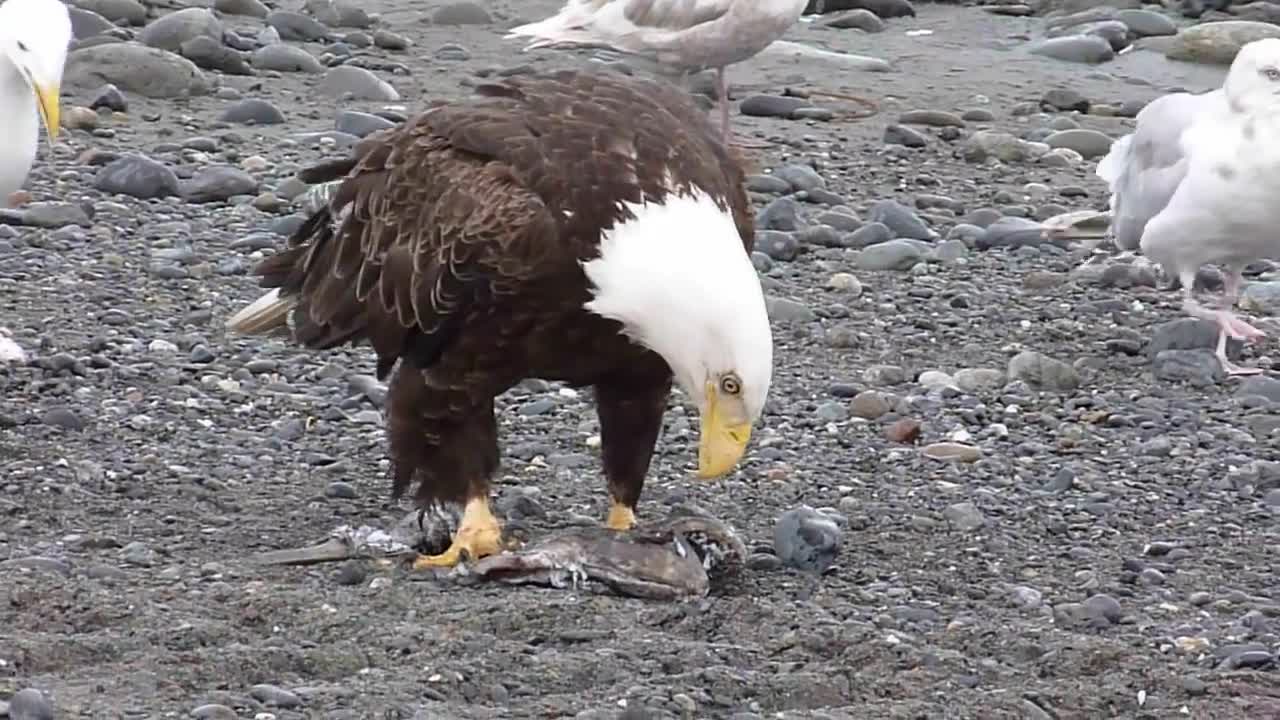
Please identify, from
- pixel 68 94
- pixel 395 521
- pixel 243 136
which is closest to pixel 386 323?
pixel 395 521

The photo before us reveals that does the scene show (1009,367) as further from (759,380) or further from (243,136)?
(243,136)

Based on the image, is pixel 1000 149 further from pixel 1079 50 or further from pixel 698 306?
pixel 698 306

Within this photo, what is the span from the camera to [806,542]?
6410mm

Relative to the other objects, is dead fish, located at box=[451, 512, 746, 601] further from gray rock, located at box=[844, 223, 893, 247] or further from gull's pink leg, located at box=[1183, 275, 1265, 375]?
gray rock, located at box=[844, 223, 893, 247]

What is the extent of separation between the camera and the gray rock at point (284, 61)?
13055mm

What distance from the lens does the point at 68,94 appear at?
11.9 metres

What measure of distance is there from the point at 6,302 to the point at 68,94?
351 cm

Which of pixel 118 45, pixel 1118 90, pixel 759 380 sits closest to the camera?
pixel 759 380

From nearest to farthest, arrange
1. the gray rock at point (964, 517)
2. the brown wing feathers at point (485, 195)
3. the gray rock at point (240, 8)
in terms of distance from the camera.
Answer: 1. the brown wing feathers at point (485, 195)
2. the gray rock at point (964, 517)
3. the gray rock at point (240, 8)

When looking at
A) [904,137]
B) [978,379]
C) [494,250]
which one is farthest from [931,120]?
[494,250]

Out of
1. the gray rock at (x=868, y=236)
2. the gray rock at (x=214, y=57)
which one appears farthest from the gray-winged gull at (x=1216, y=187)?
the gray rock at (x=214, y=57)

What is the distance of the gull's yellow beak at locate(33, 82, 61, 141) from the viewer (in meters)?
8.37

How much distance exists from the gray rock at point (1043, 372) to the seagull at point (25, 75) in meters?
3.52

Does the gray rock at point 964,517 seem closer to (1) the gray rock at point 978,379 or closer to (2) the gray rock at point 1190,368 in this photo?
Result: (1) the gray rock at point 978,379
